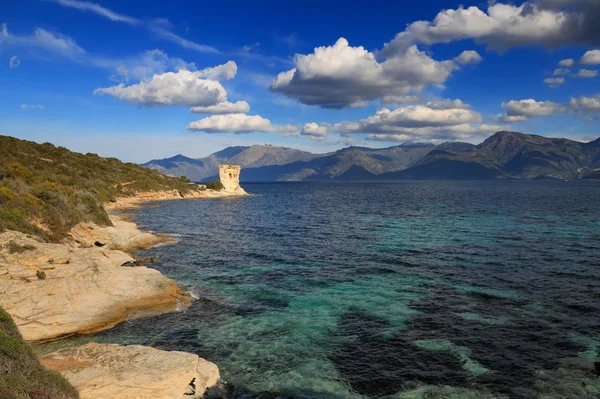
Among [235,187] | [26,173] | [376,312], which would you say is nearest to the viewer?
[376,312]

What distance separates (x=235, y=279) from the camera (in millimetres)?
33906

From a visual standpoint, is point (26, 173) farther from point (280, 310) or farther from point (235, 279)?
Result: point (280, 310)

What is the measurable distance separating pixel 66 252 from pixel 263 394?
20.9 m

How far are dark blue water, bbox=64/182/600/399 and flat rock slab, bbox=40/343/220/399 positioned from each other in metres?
2.03

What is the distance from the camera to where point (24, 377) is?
10867 mm

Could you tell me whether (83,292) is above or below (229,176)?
below

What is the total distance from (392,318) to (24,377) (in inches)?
777

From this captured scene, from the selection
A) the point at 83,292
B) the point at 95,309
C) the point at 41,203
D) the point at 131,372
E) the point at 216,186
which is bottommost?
the point at 95,309

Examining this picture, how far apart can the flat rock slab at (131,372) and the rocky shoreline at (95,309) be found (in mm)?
33

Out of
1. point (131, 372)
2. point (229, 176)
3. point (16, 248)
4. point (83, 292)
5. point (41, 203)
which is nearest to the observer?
point (131, 372)

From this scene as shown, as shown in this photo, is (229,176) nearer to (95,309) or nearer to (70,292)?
(70,292)

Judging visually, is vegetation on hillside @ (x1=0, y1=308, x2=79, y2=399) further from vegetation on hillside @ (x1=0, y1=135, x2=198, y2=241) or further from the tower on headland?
the tower on headland

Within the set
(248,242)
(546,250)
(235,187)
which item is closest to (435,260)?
(546,250)

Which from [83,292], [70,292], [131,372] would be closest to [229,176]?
[83,292]
